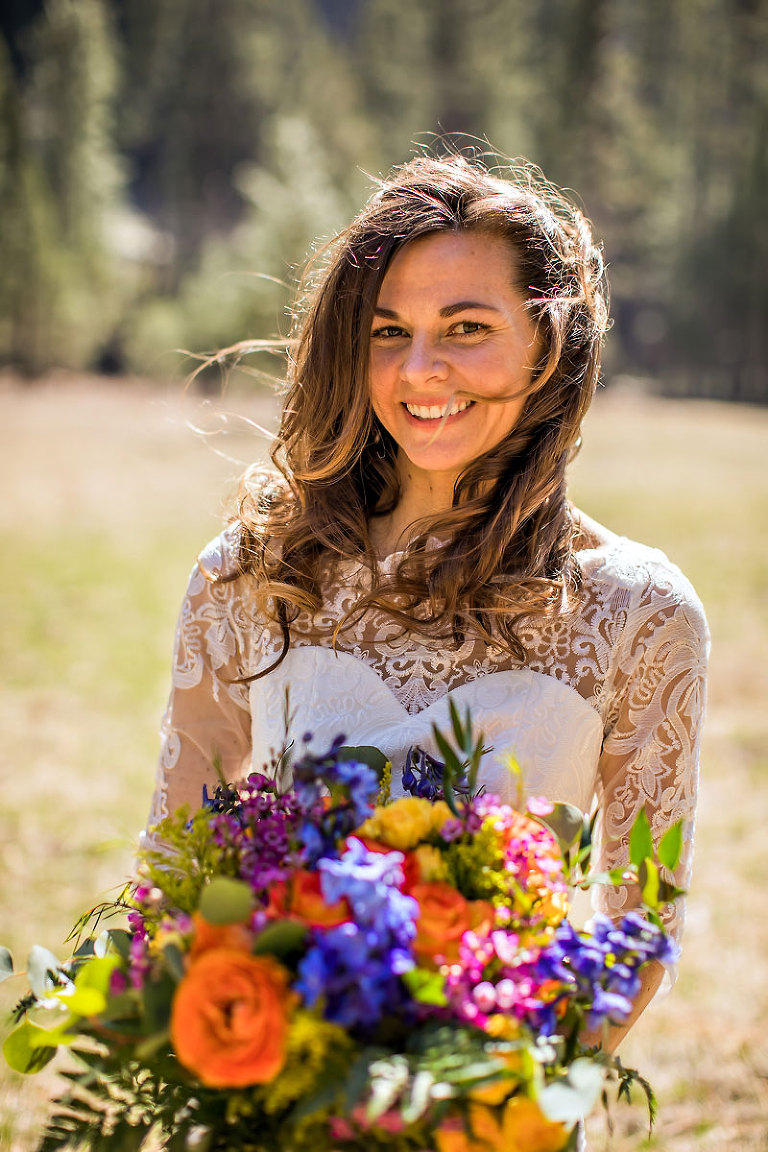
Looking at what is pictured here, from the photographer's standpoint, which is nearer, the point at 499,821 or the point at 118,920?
the point at 499,821

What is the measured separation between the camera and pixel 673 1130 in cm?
334

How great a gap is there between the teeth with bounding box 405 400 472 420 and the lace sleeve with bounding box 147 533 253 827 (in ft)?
1.88

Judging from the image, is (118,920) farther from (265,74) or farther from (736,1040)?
(265,74)

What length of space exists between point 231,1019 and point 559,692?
3.64 ft

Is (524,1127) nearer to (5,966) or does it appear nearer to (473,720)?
(5,966)

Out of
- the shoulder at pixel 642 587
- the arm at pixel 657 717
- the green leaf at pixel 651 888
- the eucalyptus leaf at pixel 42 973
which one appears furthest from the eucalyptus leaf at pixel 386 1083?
the shoulder at pixel 642 587

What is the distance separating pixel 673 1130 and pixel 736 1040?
0.74m

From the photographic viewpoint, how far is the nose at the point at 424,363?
192cm

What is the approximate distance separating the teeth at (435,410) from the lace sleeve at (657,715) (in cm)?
53

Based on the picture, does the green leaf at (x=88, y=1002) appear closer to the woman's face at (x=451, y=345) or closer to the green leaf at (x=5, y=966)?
the green leaf at (x=5, y=966)

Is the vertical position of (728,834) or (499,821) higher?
(499,821)

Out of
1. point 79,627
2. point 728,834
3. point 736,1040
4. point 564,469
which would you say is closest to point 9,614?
point 79,627

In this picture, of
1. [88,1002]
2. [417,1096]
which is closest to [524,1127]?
[417,1096]

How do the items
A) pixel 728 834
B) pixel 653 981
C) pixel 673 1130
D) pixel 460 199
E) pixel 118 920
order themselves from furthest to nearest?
pixel 728 834
pixel 118 920
pixel 673 1130
pixel 460 199
pixel 653 981
